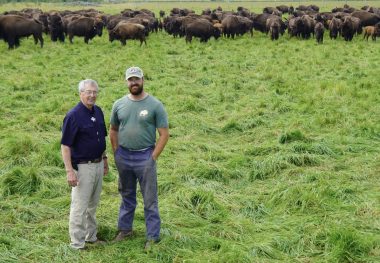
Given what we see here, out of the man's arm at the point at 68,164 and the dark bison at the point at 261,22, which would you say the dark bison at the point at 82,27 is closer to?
the dark bison at the point at 261,22

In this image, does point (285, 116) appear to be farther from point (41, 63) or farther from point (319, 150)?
point (41, 63)

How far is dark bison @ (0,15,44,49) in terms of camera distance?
2369 cm

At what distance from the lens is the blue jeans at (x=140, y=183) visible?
18.8 feet

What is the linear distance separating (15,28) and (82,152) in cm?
2029

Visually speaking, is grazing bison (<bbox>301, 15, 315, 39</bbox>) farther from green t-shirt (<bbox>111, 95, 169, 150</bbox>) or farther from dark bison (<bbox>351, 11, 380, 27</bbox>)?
green t-shirt (<bbox>111, 95, 169, 150</bbox>)

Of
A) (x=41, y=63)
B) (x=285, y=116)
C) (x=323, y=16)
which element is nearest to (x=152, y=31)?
(x=323, y=16)

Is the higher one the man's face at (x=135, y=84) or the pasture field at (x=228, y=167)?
the man's face at (x=135, y=84)

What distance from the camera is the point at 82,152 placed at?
5605 millimetres

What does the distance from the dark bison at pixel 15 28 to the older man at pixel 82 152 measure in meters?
19.8

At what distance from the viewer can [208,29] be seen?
2736 centimetres

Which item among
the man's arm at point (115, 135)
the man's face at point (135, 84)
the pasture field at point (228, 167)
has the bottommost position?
the pasture field at point (228, 167)

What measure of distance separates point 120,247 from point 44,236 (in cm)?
97

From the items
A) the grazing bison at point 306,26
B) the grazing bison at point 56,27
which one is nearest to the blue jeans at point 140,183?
the grazing bison at point 56,27

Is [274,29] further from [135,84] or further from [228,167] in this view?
[135,84]
